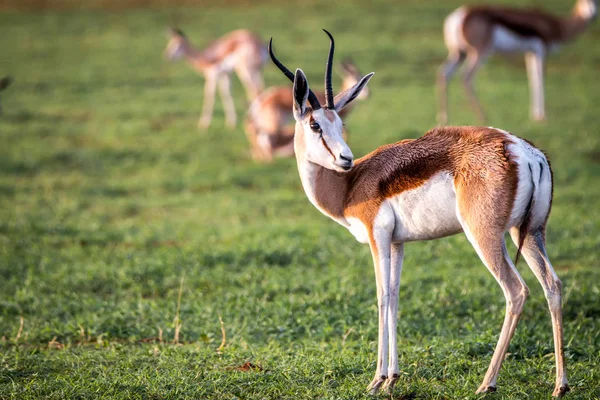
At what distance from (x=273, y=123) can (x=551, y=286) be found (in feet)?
28.5

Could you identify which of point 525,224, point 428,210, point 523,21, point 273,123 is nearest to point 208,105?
point 273,123

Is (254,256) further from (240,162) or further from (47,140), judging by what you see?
(47,140)

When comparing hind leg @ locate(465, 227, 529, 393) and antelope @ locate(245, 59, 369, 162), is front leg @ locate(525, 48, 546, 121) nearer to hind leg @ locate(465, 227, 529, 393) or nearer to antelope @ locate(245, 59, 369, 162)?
antelope @ locate(245, 59, 369, 162)

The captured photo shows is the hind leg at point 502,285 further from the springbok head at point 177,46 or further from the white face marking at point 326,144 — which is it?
the springbok head at point 177,46

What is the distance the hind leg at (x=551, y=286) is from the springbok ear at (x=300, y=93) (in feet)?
4.48

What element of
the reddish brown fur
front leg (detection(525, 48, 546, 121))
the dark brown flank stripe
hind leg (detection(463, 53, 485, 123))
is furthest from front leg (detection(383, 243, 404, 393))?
the dark brown flank stripe

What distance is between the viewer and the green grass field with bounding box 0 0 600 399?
4680 millimetres

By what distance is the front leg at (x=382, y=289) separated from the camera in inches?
171

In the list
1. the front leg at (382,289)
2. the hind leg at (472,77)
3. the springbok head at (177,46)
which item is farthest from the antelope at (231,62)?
the front leg at (382,289)

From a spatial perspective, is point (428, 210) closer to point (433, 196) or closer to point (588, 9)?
point (433, 196)

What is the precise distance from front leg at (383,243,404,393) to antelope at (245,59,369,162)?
7.47m

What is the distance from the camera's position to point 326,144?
14.4 ft

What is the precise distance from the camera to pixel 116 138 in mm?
13250

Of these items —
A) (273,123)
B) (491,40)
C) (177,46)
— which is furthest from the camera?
(177,46)
